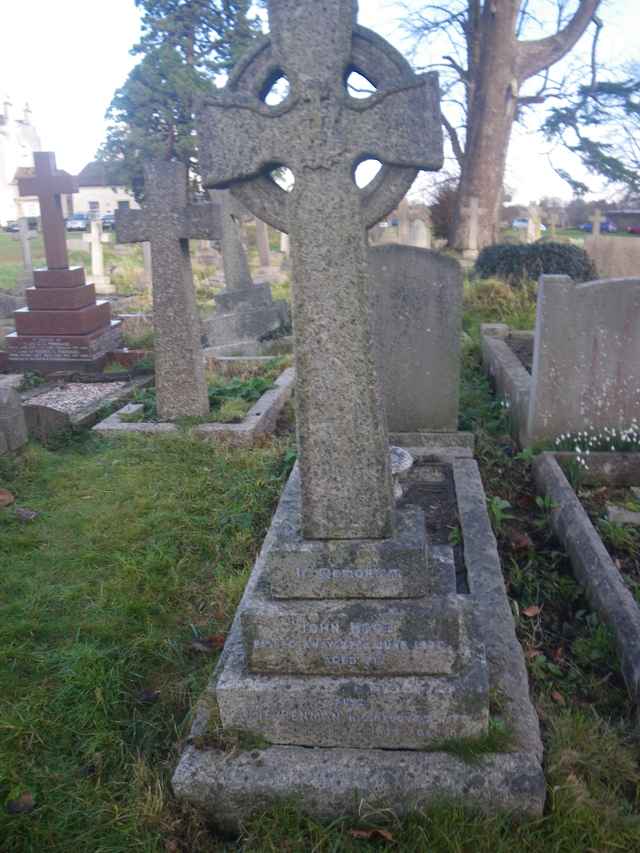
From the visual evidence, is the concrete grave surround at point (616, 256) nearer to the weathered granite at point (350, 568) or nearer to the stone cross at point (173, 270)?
the stone cross at point (173, 270)

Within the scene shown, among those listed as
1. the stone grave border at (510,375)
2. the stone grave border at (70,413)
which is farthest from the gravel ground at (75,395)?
the stone grave border at (510,375)

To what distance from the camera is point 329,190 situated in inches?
87.3

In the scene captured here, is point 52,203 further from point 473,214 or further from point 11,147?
point 11,147

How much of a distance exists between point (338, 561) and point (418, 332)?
2.99 metres

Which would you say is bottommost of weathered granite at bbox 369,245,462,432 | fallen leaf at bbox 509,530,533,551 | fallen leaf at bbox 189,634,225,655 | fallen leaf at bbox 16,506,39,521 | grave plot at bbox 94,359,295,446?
fallen leaf at bbox 189,634,225,655

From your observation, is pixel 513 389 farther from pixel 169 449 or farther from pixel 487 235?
pixel 487 235

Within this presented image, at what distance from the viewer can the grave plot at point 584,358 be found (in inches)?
196

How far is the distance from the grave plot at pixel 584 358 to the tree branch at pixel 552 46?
13212 mm

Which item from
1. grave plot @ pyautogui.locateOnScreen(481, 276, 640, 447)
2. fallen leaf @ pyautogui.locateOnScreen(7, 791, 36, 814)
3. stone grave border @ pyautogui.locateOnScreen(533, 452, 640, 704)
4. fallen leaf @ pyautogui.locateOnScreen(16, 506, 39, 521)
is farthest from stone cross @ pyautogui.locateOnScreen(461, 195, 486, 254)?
fallen leaf @ pyautogui.locateOnScreen(7, 791, 36, 814)

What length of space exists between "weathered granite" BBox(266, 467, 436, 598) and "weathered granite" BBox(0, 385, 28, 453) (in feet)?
11.6

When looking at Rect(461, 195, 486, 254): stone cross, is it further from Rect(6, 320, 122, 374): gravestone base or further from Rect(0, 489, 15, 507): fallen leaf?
Rect(0, 489, 15, 507): fallen leaf

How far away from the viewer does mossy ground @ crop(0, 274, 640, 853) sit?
2236 mm

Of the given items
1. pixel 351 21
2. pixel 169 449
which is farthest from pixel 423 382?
pixel 351 21

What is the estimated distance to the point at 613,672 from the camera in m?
2.99
